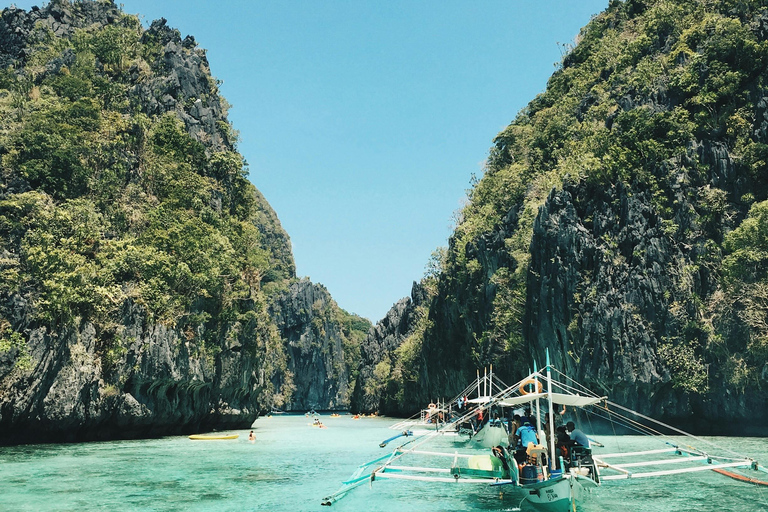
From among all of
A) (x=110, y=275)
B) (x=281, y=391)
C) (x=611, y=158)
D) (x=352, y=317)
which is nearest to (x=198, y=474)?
(x=110, y=275)

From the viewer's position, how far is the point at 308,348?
121188 millimetres

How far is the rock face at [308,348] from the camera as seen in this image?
119250 mm

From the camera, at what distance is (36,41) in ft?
168

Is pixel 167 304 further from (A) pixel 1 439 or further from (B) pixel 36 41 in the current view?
(B) pixel 36 41

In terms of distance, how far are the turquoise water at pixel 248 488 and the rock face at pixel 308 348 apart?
92.2 metres

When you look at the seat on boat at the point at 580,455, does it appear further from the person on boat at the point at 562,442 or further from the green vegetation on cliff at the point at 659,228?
the green vegetation on cliff at the point at 659,228

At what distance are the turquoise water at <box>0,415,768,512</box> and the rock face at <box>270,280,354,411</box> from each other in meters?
92.2

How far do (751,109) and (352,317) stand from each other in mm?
139307

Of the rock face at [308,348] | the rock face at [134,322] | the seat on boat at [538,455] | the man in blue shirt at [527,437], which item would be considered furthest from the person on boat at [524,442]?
the rock face at [308,348]

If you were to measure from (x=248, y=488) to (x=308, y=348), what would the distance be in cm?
10558

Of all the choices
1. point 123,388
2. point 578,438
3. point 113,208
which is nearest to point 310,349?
point 113,208

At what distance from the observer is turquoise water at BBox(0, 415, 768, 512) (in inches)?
563

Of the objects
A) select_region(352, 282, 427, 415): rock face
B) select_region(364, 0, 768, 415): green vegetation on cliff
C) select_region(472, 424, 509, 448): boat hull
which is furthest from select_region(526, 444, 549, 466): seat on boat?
select_region(352, 282, 427, 415): rock face

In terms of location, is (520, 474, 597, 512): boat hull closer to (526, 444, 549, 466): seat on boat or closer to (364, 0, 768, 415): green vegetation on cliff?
(526, 444, 549, 466): seat on boat
